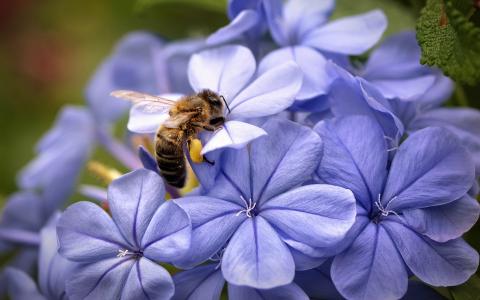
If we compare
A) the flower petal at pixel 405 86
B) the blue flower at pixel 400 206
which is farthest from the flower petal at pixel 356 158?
the flower petal at pixel 405 86

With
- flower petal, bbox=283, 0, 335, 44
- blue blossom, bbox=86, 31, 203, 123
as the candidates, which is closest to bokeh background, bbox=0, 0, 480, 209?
blue blossom, bbox=86, 31, 203, 123

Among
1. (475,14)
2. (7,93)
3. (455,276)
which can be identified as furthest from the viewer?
(7,93)

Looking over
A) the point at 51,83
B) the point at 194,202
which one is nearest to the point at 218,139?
the point at 194,202

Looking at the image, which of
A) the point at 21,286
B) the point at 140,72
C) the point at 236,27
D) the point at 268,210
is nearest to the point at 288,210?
the point at 268,210

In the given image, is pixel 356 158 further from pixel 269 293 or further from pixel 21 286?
pixel 21 286

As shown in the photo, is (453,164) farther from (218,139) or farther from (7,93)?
(7,93)

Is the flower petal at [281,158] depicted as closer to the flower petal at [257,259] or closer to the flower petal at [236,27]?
the flower petal at [257,259]
